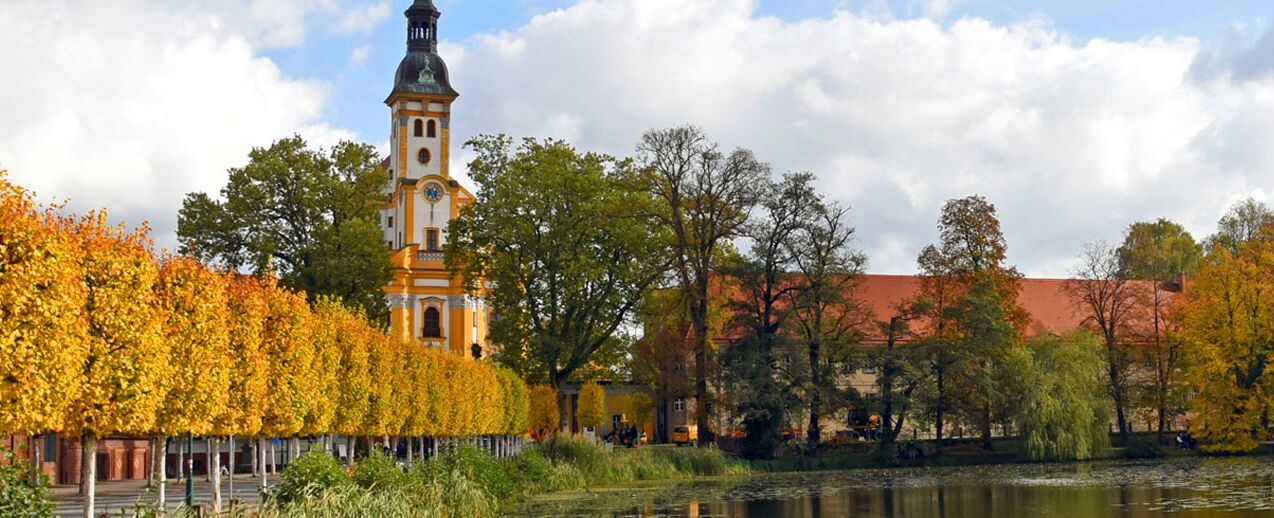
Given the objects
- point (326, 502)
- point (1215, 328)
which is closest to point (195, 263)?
point (326, 502)

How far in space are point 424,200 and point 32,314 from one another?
81.8 metres

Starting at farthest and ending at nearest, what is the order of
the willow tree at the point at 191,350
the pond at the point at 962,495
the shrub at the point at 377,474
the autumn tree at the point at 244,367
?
the pond at the point at 962,495 → the shrub at the point at 377,474 → the autumn tree at the point at 244,367 → the willow tree at the point at 191,350

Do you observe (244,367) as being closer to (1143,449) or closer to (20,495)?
(20,495)

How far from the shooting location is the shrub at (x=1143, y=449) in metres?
67.9

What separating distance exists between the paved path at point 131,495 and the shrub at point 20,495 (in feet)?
21.4

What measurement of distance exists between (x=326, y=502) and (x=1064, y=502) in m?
21.6

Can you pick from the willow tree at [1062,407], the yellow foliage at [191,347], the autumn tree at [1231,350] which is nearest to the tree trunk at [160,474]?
the yellow foliage at [191,347]

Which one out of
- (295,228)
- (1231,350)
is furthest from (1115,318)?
(295,228)

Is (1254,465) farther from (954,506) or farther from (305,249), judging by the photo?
(305,249)

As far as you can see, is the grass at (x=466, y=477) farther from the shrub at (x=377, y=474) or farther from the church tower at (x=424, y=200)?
the church tower at (x=424, y=200)

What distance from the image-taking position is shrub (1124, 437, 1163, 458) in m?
67.9

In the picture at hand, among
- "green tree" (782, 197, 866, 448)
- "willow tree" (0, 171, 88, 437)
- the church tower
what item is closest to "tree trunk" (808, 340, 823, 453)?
"green tree" (782, 197, 866, 448)

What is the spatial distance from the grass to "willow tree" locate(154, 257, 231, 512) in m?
2.16

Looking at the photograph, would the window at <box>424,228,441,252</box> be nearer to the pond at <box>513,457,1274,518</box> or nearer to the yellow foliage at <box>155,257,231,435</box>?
the pond at <box>513,457,1274,518</box>
